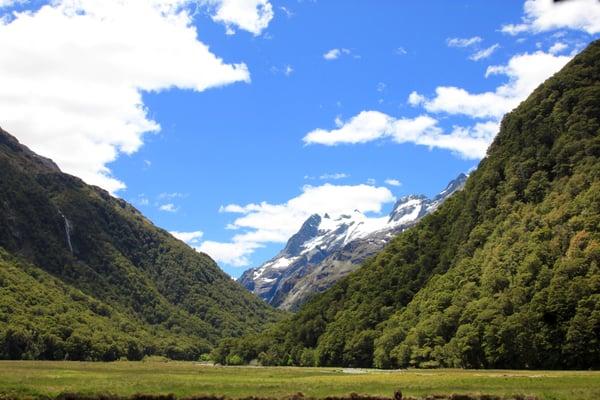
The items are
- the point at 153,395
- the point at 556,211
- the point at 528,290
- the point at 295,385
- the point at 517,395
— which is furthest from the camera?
the point at 556,211

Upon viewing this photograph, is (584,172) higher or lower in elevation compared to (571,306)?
higher

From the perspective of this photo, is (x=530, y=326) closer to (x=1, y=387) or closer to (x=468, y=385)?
(x=468, y=385)

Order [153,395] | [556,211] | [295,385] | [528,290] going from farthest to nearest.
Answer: [556,211] < [528,290] < [295,385] < [153,395]

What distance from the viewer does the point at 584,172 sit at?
191000 mm

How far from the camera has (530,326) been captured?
147 metres

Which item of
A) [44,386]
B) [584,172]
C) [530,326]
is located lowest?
[44,386]

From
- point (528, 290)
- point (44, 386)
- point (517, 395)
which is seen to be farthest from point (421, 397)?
point (528, 290)

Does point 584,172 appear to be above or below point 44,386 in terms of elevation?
above

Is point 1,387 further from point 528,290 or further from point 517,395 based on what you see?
point 528,290

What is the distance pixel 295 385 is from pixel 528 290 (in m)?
96.9

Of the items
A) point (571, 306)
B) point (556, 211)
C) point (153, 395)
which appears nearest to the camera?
point (153, 395)

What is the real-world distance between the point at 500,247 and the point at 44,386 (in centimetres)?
15371

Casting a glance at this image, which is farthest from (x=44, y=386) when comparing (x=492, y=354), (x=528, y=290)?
(x=528, y=290)

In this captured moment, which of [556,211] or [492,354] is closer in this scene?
[492,354]
